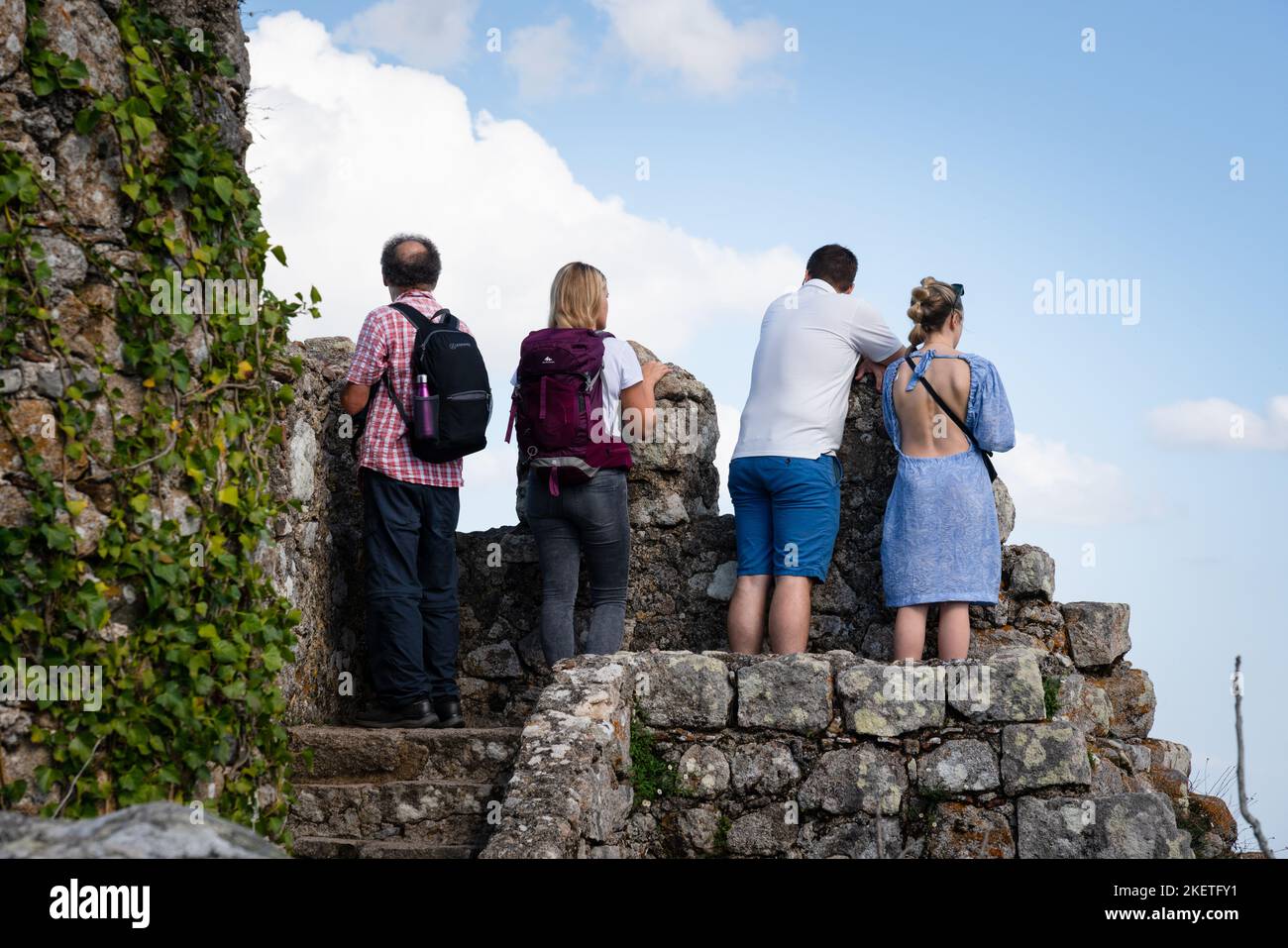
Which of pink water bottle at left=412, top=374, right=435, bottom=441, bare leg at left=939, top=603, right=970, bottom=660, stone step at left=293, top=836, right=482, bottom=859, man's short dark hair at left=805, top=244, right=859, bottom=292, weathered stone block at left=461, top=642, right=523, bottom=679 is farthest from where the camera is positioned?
weathered stone block at left=461, top=642, right=523, bottom=679

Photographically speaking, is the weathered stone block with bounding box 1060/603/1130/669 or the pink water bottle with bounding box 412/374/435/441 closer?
the pink water bottle with bounding box 412/374/435/441

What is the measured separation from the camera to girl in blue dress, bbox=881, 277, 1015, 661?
580cm

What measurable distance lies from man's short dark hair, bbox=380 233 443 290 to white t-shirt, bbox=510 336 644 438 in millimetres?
587

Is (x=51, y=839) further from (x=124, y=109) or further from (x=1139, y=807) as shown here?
(x=1139, y=807)

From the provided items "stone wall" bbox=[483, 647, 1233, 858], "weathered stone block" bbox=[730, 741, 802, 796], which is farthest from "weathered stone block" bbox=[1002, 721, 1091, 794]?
"weathered stone block" bbox=[730, 741, 802, 796]

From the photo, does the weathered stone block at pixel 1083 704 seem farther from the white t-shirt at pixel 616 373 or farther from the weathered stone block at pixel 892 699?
the white t-shirt at pixel 616 373

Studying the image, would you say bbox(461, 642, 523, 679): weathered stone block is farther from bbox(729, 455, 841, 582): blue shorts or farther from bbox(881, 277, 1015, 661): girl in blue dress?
bbox(881, 277, 1015, 661): girl in blue dress

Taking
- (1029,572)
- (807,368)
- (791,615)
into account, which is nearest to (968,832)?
(791,615)

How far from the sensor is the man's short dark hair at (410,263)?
5.91 meters

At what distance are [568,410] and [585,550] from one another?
0.63m

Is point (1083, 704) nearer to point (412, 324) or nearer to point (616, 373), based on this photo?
point (616, 373)

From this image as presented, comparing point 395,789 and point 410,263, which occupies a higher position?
point 410,263

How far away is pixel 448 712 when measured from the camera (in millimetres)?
5949

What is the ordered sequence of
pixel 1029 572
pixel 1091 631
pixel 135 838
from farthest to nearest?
pixel 1091 631
pixel 1029 572
pixel 135 838
